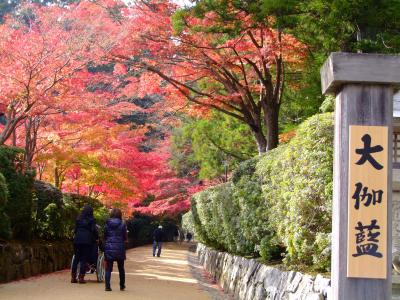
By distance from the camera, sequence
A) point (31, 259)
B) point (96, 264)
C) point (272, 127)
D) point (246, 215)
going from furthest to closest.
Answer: point (272, 127)
point (31, 259)
point (96, 264)
point (246, 215)

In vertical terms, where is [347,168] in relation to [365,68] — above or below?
below

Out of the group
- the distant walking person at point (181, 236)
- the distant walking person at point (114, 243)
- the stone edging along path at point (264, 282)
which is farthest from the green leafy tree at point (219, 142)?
the distant walking person at point (181, 236)

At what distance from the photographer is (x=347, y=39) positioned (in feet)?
33.6

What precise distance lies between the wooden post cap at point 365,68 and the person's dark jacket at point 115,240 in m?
6.50

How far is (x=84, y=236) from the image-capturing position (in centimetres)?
1158

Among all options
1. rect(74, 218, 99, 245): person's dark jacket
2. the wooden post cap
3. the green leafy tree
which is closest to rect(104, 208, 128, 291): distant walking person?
rect(74, 218, 99, 245): person's dark jacket

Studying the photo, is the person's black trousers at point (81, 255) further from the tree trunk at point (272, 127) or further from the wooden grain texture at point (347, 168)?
the wooden grain texture at point (347, 168)

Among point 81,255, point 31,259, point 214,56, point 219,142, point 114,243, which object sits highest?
point 214,56

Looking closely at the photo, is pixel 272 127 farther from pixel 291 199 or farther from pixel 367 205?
pixel 367 205

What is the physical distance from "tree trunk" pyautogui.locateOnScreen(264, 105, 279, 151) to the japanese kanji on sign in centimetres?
1008

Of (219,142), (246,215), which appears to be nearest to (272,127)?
(246,215)

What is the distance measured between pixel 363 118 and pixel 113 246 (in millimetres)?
6605

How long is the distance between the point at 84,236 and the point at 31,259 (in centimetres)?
267

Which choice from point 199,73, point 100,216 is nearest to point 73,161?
point 100,216
